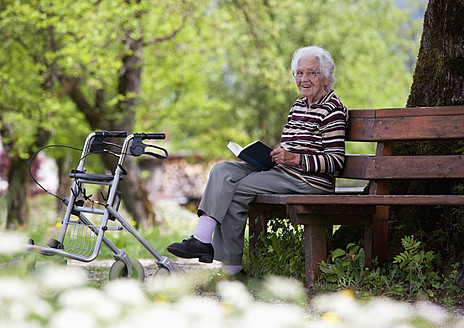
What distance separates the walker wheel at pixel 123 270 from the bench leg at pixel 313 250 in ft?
3.35

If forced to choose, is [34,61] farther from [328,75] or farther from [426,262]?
[426,262]

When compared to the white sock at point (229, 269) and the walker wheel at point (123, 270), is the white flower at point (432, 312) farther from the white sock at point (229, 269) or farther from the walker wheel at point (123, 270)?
the walker wheel at point (123, 270)

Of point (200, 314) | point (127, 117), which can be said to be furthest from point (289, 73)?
point (200, 314)

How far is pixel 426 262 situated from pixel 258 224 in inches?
49.4

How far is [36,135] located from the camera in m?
13.3

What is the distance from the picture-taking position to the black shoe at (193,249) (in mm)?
3996

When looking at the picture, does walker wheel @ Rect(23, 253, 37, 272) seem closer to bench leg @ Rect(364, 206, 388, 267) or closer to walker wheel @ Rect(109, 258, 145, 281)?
walker wheel @ Rect(109, 258, 145, 281)

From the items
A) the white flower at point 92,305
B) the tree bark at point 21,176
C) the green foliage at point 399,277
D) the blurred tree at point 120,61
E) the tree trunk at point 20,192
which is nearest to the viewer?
the white flower at point 92,305

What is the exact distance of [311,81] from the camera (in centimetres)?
440

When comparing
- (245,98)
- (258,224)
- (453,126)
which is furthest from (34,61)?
(245,98)

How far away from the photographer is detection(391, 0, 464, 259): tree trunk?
446 centimetres

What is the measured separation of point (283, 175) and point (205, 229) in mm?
614

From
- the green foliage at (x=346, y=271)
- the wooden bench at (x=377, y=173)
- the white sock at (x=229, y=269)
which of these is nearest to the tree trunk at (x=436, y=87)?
the wooden bench at (x=377, y=173)

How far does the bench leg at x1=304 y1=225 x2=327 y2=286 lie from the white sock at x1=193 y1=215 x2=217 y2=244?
588mm
